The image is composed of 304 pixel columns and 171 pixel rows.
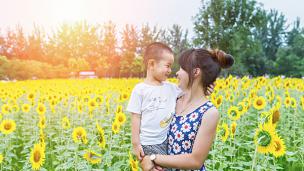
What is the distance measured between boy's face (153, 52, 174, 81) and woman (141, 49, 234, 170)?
26 cm

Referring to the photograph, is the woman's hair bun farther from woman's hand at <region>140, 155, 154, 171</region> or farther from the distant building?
the distant building

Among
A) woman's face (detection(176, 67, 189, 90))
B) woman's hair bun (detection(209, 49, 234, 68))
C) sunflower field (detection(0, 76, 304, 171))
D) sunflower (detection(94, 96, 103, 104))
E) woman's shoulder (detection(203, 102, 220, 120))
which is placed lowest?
sunflower field (detection(0, 76, 304, 171))

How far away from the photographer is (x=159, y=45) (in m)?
2.44

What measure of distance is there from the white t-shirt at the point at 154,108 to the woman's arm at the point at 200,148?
34cm

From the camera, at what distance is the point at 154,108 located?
7.74 ft

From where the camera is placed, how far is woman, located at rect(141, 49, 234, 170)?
1943 millimetres

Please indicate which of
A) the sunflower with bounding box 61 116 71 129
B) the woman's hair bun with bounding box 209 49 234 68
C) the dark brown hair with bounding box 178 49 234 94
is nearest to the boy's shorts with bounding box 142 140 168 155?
the dark brown hair with bounding box 178 49 234 94

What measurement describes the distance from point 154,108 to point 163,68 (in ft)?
0.70

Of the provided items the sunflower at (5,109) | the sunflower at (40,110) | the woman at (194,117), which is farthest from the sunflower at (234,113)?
the sunflower at (5,109)

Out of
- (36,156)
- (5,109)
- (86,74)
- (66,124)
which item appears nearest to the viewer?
(36,156)

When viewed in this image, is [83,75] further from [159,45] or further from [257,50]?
[159,45]

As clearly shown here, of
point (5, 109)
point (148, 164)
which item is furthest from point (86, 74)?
point (148, 164)

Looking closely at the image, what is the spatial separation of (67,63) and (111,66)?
102 inches

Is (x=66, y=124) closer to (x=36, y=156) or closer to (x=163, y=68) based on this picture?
(x=36, y=156)
